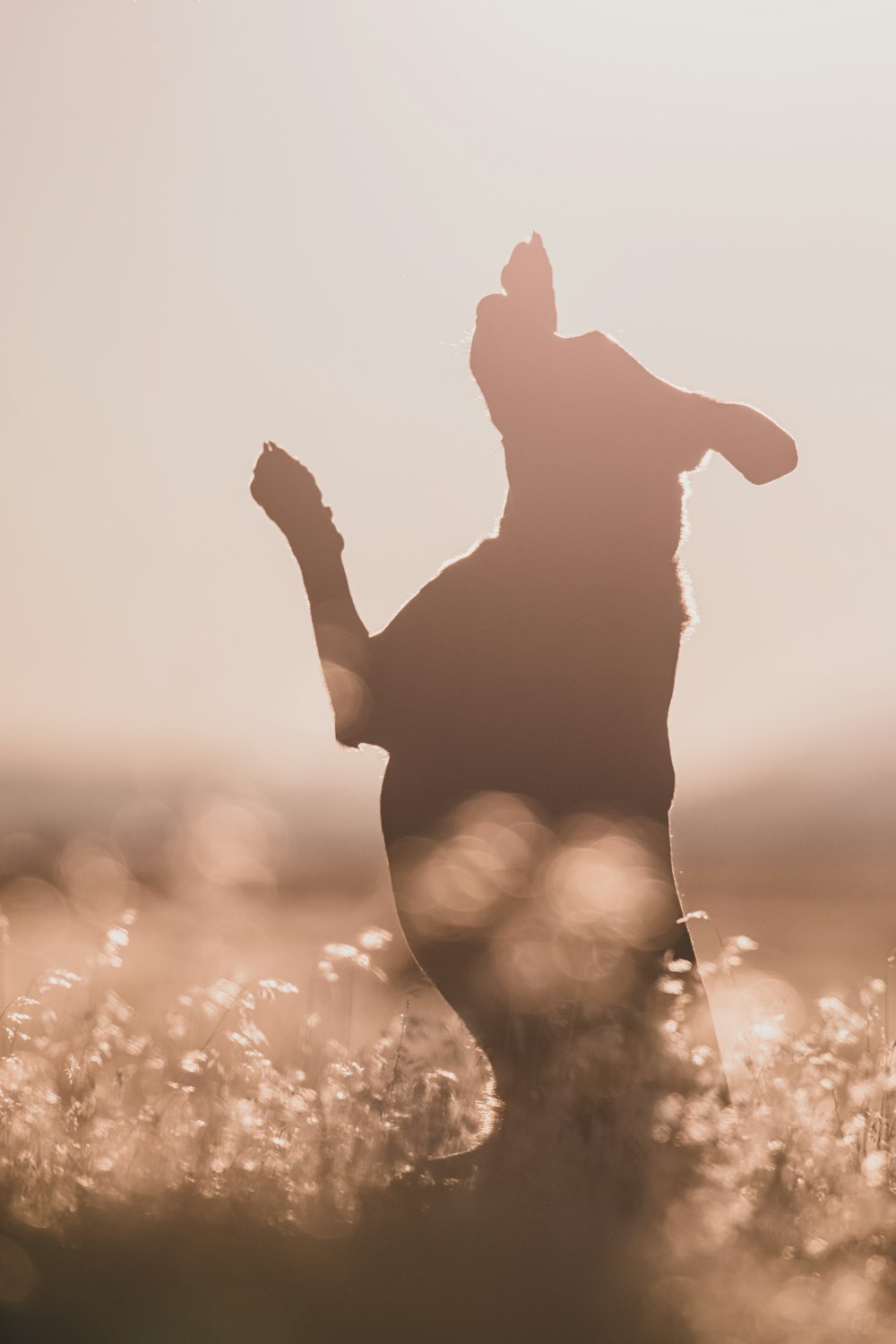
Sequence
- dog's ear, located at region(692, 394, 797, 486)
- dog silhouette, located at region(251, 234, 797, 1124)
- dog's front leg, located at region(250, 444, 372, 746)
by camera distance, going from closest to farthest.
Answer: dog silhouette, located at region(251, 234, 797, 1124) < dog's ear, located at region(692, 394, 797, 486) < dog's front leg, located at region(250, 444, 372, 746)

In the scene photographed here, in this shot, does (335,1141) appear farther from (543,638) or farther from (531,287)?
(531,287)

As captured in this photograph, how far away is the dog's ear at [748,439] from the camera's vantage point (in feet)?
12.7

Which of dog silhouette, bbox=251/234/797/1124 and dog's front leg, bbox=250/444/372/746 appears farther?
dog's front leg, bbox=250/444/372/746

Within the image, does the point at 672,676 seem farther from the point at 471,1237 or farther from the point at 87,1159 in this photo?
the point at 87,1159

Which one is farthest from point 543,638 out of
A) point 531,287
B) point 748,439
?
point 531,287

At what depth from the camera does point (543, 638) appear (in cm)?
389

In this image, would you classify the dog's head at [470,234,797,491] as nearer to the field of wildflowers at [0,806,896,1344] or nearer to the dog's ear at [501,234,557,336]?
the dog's ear at [501,234,557,336]

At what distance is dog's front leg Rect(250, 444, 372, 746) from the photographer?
13.3 ft

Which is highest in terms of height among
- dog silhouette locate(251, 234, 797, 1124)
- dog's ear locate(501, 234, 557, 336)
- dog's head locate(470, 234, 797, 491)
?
dog's ear locate(501, 234, 557, 336)

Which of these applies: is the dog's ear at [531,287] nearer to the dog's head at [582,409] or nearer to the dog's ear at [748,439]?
the dog's head at [582,409]

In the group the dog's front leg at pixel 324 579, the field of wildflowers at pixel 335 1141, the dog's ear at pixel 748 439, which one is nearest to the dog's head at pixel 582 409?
the dog's ear at pixel 748 439

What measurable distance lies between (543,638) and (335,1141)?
1647 millimetres

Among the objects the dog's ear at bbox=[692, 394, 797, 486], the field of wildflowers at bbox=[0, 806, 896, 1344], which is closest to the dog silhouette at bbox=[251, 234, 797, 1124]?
the dog's ear at bbox=[692, 394, 797, 486]

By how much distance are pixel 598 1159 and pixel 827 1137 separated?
2.03ft
